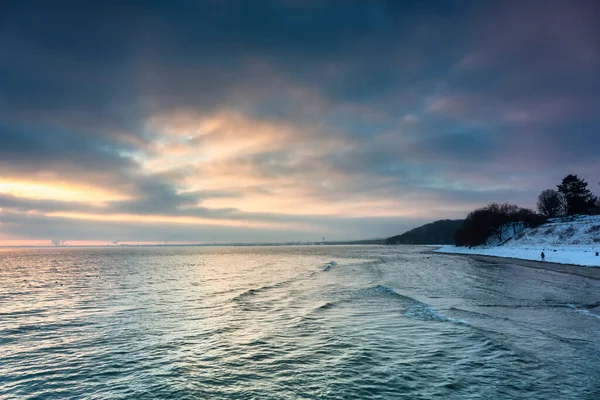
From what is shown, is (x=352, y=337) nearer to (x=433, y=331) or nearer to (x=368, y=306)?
(x=433, y=331)

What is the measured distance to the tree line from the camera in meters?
142

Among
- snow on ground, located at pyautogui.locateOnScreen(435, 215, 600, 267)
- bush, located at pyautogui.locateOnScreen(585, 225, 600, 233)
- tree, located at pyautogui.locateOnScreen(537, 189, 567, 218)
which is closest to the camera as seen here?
snow on ground, located at pyautogui.locateOnScreen(435, 215, 600, 267)

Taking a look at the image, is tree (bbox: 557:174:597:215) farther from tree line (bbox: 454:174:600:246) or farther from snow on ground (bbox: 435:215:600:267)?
snow on ground (bbox: 435:215:600:267)

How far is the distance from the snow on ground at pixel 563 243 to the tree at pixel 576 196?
121 ft

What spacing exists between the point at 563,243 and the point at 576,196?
6258cm

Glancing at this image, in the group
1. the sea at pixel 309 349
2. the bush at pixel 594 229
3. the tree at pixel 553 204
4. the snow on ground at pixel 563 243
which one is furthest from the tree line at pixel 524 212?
the sea at pixel 309 349

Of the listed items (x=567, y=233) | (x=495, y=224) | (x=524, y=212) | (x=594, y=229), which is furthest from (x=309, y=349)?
(x=524, y=212)

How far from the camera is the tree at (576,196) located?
141625 millimetres

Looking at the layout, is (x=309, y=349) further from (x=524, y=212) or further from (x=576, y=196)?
(x=524, y=212)

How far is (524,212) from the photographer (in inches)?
7224

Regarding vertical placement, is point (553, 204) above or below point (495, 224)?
above

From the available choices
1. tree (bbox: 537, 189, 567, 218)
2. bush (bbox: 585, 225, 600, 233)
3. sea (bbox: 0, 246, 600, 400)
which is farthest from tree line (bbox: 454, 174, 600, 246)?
sea (bbox: 0, 246, 600, 400)

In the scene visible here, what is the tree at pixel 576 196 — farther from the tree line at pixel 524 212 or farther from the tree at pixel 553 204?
the tree at pixel 553 204

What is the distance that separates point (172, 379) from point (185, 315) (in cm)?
1320
